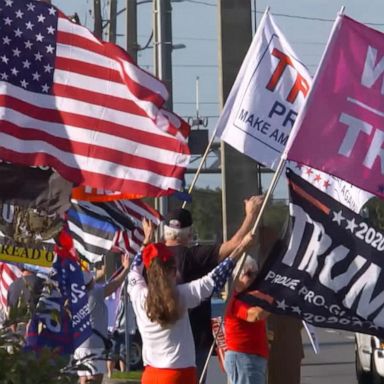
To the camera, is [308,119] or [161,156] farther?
[161,156]

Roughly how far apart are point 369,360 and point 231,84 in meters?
7.04

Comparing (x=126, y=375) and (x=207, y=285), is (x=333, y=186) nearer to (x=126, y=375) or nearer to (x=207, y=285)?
(x=207, y=285)

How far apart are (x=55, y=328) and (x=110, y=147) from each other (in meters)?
1.51

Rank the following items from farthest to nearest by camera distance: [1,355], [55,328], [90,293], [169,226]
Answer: [90,293] < [55,328] < [169,226] < [1,355]

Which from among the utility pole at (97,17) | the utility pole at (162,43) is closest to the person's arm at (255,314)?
the utility pole at (162,43)

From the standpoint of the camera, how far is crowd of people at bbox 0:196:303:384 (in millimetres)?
8445

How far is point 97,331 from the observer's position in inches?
510

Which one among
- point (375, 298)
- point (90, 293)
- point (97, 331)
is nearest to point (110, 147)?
point (375, 298)

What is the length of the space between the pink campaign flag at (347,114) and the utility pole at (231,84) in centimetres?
229

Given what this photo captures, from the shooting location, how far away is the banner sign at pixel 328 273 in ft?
27.7

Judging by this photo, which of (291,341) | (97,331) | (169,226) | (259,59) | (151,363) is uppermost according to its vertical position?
(259,59)

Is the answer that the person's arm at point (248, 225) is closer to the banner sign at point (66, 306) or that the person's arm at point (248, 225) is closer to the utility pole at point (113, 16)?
the banner sign at point (66, 306)

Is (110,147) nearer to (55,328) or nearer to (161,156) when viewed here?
(161,156)

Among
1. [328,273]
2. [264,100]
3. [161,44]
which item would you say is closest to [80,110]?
[264,100]
